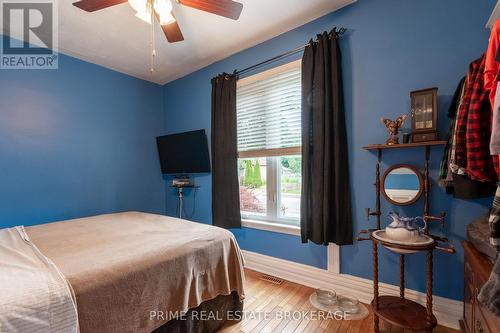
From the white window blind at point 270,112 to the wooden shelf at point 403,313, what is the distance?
1441mm

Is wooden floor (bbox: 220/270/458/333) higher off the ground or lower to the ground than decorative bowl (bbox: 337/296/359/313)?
lower

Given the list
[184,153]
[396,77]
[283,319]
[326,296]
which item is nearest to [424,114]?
[396,77]

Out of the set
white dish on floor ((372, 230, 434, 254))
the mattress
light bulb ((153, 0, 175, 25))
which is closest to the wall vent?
white dish on floor ((372, 230, 434, 254))

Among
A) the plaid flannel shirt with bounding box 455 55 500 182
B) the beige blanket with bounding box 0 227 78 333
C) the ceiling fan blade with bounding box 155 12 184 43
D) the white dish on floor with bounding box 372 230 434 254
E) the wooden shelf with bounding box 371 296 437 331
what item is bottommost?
the wooden shelf with bounding box 371 296 437 331

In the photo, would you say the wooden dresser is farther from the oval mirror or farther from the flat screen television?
the flat screen television

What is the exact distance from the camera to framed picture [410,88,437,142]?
5.13 feet

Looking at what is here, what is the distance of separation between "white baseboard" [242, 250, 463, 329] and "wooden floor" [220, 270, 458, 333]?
0.07m

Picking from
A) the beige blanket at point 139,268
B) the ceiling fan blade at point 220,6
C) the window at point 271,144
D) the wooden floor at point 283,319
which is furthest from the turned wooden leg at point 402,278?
the ceiling fan blade at point 220,6

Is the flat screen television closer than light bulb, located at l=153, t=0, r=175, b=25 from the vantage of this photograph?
No

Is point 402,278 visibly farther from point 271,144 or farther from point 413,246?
point 271,144

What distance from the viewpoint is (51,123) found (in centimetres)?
261

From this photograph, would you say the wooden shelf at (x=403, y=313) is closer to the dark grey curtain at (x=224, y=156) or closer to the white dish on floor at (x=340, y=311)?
the white dish on floor at (x=340, y=311)

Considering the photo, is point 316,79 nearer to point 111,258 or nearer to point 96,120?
point 111,258

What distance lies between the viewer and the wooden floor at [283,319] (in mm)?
1619
